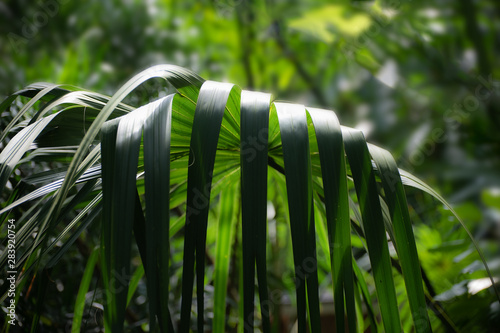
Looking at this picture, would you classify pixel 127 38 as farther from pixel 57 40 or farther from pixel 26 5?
pixel 26 5

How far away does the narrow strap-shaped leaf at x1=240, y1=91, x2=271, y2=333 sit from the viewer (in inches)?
14.7

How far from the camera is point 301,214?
0.40 m

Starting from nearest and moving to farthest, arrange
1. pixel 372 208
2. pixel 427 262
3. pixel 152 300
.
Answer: pixel 152 300, pixel 372 208, pixel 427 262

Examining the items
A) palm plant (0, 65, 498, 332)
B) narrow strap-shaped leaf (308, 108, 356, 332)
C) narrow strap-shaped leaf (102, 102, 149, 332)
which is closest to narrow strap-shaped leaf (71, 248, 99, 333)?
palm plant (0, 65, 498, 332)

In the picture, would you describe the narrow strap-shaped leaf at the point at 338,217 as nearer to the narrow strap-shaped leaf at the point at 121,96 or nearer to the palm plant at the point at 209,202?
the palm plant at the point at 209,202

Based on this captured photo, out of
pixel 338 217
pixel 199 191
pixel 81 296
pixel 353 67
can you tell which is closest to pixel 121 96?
pixel 199 191

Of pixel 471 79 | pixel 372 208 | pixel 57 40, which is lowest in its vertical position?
pixel 372 208

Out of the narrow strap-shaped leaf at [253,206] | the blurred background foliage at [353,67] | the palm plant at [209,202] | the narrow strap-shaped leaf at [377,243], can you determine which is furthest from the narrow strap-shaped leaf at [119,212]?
the blurred background foliage at [353,67]

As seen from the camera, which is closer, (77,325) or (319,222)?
(77,325)

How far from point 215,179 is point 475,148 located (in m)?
1.15

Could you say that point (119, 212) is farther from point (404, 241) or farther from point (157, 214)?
point (404, 241)

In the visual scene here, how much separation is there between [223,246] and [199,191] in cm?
44

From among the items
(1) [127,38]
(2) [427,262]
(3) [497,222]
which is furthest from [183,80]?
(1) [127,38]

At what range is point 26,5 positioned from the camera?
6.21 ft
